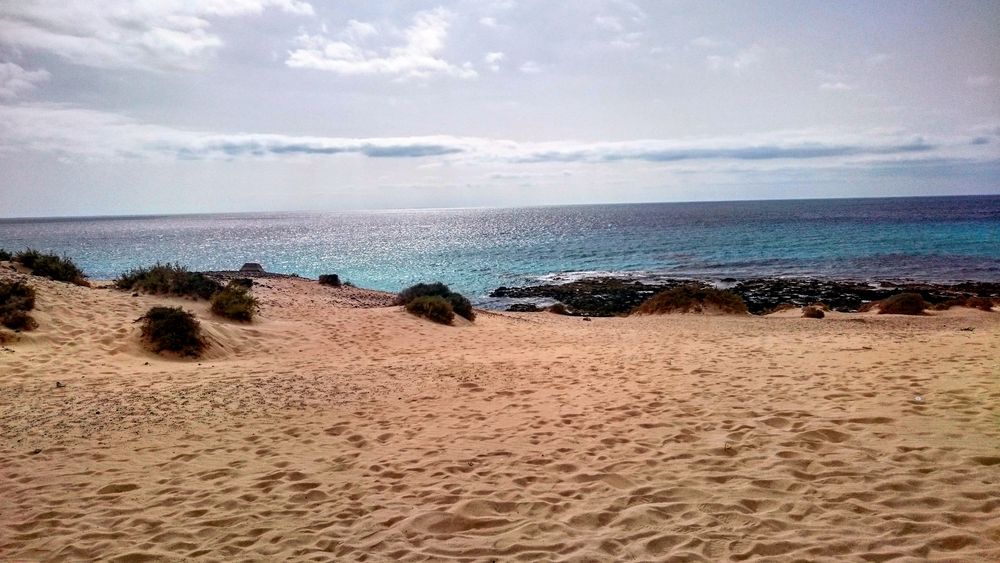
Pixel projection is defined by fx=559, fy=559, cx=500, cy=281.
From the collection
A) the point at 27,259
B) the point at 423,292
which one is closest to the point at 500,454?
the point at 423,292

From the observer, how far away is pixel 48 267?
15.9 meters

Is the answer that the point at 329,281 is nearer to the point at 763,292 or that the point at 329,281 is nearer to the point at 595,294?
the point at 595,294

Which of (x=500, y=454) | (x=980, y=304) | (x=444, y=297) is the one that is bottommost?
(x=980, y=304)

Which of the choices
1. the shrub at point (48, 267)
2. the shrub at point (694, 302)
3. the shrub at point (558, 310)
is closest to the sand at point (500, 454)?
the shrub at point (48, 267)

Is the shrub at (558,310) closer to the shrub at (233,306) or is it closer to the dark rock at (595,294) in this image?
the dark rock at (595,294)

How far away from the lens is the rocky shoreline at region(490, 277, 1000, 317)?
26016 mm

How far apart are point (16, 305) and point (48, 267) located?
20.0 feet

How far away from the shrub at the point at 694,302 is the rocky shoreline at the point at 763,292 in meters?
2.34

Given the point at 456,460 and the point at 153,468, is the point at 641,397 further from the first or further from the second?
the point at 153,468

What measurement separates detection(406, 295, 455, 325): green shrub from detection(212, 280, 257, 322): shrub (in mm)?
4439

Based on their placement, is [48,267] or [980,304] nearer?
[48,267]

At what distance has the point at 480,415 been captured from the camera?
7.57 metres

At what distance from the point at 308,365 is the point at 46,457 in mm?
4840

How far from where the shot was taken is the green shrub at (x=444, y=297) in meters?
18.1
